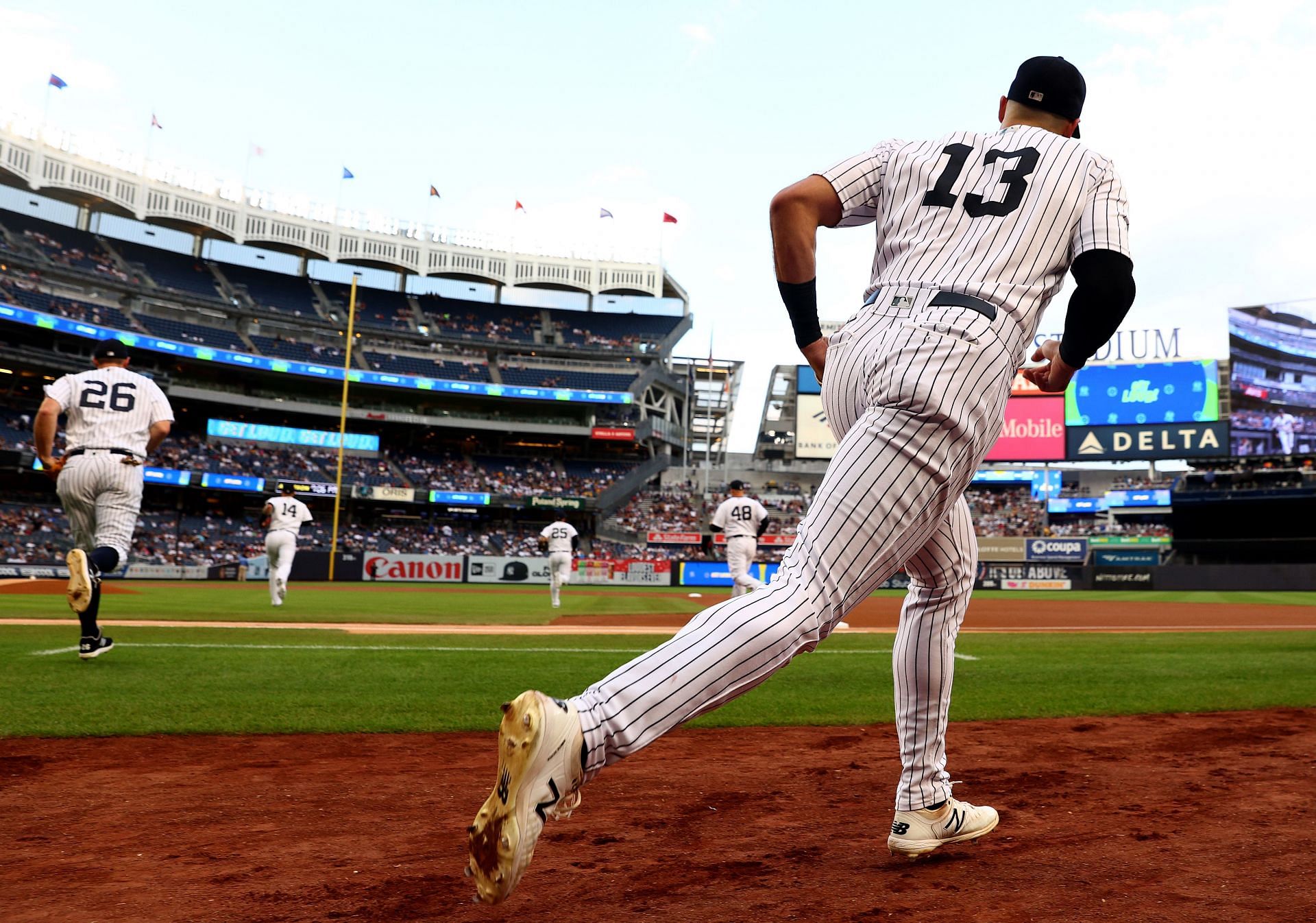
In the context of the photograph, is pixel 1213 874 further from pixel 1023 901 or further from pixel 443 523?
pixel 443 523

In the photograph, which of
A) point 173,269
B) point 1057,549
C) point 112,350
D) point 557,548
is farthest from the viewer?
point 173,269

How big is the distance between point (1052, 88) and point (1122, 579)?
3145 cm

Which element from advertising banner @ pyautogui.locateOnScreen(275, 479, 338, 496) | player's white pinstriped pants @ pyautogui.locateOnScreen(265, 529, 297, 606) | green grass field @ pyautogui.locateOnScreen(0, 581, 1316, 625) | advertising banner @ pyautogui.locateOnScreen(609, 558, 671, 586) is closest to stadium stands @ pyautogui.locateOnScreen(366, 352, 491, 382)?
advertising banner @ pyautogui.locateOnScreen(275, 479, 338, 496)

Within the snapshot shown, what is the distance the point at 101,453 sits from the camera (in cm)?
548

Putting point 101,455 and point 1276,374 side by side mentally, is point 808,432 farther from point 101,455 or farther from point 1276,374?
point 101,455

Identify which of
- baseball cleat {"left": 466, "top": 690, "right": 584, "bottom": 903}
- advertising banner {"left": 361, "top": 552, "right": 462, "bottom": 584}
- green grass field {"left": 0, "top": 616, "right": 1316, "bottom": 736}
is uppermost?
baseball cleat {"left": 466, "top": 690, "right": 584, "bottom": 903}

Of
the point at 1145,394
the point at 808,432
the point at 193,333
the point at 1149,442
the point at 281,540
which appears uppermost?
the point at 193,333

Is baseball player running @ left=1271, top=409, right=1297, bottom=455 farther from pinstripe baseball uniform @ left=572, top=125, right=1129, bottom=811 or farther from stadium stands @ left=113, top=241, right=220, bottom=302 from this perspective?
Answer: stadium stands @ left=113, top=241, right=220, bottom=302

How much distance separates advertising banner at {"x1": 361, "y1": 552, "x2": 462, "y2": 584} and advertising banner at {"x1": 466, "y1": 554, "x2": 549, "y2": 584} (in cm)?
49

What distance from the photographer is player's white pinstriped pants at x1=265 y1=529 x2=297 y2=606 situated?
Result: 12.9 meters

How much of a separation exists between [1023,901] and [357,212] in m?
50.9

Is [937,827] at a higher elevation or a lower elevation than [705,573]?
higher

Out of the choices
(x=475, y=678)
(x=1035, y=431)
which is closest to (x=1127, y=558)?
(x=1035, y=431)

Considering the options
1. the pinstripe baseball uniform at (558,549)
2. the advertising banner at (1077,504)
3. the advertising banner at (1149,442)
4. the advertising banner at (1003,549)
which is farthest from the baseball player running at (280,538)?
the advertising banner at (1077,504)
